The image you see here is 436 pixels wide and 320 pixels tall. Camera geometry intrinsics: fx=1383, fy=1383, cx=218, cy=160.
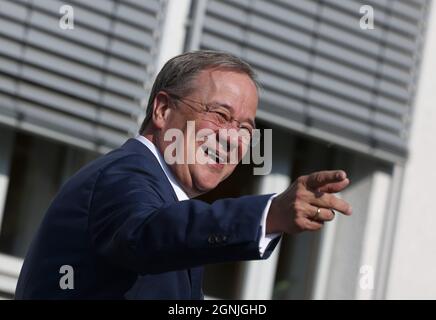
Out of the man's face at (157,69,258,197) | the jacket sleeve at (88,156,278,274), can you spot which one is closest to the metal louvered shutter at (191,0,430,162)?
the man's face at (157,69,258,197)

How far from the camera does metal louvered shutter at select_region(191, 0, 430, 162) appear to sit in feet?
19.7

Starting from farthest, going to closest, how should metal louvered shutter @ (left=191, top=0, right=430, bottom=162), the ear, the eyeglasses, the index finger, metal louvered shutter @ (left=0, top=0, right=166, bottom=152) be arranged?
metal louvered shutter @ (left=191, top=0, right=430, bottom=162) → metal louvered shutter @ (left=0, top=0, right=166, bottom=152) → the ear → the eyeglasses → the index finger

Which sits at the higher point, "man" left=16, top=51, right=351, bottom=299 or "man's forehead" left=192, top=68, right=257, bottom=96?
"man's forehead" left=192, top=68, right=257, bottom=96

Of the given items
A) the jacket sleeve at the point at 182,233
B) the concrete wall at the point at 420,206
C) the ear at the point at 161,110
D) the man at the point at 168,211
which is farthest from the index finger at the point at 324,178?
the concrete wall at the point at 420,206

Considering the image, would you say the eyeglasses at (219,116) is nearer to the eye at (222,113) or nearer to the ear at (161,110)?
the eye at (222,113)

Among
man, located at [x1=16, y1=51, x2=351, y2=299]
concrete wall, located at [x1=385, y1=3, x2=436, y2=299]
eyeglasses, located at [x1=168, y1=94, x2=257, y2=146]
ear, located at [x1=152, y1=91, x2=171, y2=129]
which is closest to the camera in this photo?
man, located at [x1=16, y1=51, x2=351, y2=299]

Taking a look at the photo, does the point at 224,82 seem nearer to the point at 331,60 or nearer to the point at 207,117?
the point at 207,117

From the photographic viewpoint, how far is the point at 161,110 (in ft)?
9.72

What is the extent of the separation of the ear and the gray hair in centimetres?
2

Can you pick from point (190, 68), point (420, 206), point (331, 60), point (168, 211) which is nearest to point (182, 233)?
point (168, 211)

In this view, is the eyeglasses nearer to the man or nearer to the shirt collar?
the man

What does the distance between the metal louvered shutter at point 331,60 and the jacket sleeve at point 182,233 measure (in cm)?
347

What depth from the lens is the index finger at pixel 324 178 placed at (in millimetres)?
2256
